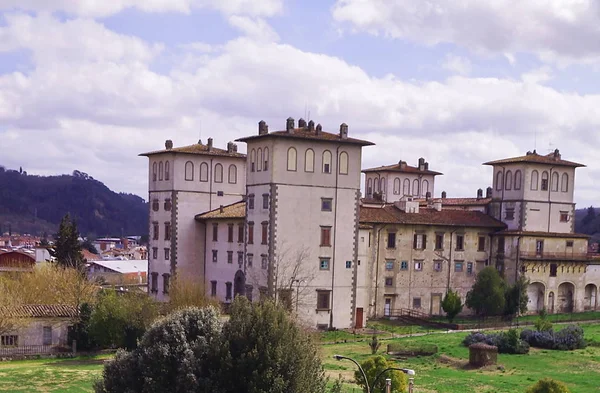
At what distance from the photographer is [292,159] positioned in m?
58.2

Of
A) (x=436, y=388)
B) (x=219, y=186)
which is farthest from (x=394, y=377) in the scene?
(x=219, y=186)

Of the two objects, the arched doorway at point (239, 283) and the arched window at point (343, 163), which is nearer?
the arched window at point (343, 163)

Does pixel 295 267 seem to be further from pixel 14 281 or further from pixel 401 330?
pixel 14 281

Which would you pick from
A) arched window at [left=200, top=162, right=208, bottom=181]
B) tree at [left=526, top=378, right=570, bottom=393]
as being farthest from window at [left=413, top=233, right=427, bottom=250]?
tree at [left=526, top=378, right=570, bottom=393]

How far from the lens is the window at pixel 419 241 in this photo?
6662cm

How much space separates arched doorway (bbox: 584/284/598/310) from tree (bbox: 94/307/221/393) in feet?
173

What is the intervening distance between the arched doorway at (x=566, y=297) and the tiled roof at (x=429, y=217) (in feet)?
24.5

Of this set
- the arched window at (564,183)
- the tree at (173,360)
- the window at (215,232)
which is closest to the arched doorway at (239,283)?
the window at (215,232)

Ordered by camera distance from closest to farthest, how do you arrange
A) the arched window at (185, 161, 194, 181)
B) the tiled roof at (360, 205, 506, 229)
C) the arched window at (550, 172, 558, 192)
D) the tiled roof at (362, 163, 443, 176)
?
the tiled roof at (360, 205, 506, 229), the arched window at (185, 161, 194, 181), the arched window at (550, 172, 558, 192), the tiled roof at (362, 163, 443, 176)

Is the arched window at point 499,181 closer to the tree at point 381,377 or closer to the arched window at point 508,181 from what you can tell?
the arched window at point 508,181

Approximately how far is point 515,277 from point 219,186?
86.6 feet

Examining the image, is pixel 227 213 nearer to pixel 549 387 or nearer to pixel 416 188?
pixel 416 188

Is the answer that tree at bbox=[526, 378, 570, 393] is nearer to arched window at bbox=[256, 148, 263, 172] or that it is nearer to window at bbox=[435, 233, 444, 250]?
arched window at bbox=[256, 148, 263, 172]

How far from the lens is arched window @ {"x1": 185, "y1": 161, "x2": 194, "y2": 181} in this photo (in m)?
69.3
